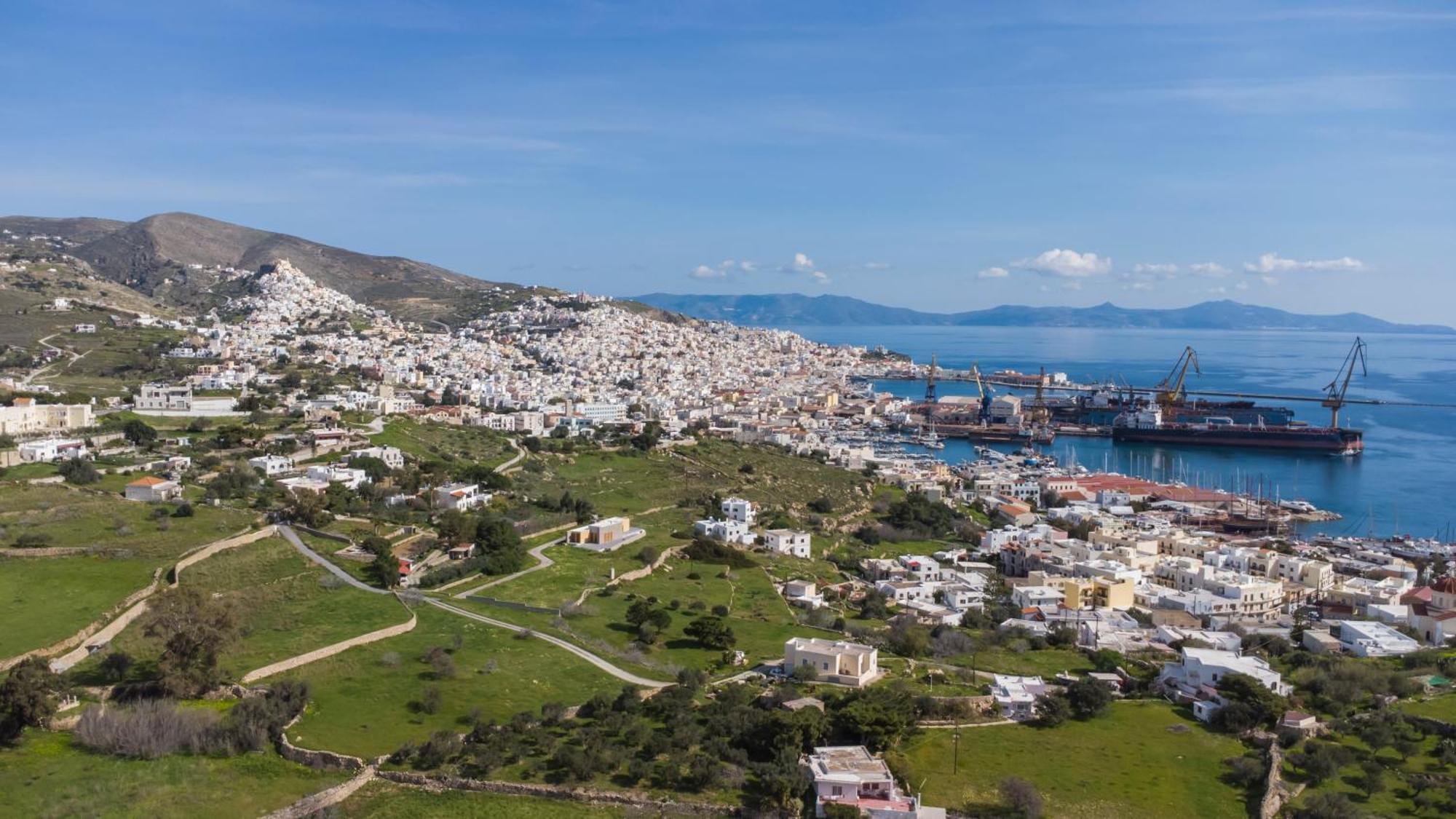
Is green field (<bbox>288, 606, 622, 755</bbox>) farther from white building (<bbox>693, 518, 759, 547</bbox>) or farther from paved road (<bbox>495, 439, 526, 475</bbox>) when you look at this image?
paved road (<bbox>495, 439, 526, 475</bbox>)

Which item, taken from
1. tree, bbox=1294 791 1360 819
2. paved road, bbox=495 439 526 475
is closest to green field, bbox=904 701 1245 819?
tree, bbox=1294 791 1360 819

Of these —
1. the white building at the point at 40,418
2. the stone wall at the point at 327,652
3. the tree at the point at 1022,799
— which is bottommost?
the tree at the point at 1022,799

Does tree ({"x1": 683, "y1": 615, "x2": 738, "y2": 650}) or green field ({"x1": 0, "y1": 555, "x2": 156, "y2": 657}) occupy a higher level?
green field ({"x1": 0, "y1": 555, "x2": 156, "y2": 657})

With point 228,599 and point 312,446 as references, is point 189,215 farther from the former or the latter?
point 228,599

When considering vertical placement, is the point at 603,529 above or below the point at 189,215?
below

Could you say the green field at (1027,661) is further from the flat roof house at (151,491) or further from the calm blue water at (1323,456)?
the calm blue water at (1323,456)

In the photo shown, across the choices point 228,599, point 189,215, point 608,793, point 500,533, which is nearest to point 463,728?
point 608,793

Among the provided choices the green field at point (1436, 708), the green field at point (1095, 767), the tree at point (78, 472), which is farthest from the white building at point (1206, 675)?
the tree at point (78, 472)
